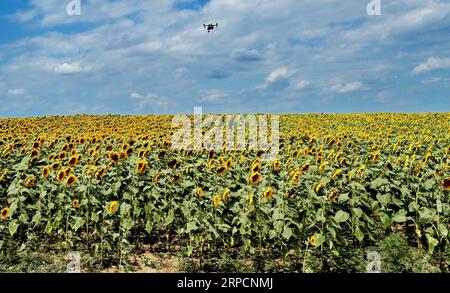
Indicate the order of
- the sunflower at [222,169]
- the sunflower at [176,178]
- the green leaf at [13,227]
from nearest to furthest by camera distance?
the green leaf at [13,227], the sunflower at [176,178], the sunflower at [222,169]

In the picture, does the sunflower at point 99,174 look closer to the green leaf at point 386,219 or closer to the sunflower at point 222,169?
the sunflower at point 222,169

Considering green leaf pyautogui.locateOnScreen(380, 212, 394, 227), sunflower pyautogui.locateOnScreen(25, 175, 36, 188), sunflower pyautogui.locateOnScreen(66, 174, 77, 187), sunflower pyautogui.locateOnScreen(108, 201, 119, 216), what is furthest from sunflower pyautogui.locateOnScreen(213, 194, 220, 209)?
sunflower pyautogui.locateOnScreen(25, 175, 36, 188)

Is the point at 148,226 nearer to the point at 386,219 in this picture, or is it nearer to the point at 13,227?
the point at 13,227

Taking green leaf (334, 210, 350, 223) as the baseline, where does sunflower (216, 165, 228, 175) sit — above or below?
above

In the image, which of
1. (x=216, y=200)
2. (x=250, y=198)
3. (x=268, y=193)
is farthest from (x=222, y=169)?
(x=268, y=193)

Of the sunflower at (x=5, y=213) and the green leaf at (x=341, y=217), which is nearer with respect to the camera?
the green leaf at (x=341, y=217)

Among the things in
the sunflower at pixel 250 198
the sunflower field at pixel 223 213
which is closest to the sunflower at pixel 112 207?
the sunflower field at pixel 223 213

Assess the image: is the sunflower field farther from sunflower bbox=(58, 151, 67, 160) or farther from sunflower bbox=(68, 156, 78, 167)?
sunflower bbox=(58, 151, 67, 160)

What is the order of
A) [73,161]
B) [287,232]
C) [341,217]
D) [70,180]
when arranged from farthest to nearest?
[73,161]
[70,180]
[341,217]
[287,232]

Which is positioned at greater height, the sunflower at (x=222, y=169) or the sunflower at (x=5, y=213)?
the sunflower at (x=222, y=169)

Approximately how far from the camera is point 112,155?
672cm

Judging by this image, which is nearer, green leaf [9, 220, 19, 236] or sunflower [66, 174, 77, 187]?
green leaf [9, 220, 19, 236]

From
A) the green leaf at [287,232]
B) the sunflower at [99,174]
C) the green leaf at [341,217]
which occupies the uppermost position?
the sunflower at [99,174]
